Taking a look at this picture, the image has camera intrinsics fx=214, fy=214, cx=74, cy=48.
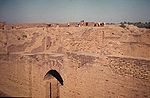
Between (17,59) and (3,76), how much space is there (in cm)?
153

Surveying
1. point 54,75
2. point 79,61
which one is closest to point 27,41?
point 54,75

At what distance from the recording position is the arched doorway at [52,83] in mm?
11445

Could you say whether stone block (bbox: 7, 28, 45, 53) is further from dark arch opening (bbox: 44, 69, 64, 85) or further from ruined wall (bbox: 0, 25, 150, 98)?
dark arch opening (bbox: 44, 69, 64, 85)

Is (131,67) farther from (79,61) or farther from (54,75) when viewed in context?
(54,75)

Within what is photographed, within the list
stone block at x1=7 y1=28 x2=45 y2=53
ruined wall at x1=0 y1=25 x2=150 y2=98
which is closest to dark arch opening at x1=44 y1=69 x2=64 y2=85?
ruined wall at x1=0 y1=25 x2=150 y2=98

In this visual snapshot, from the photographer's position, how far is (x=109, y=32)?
31.2 ft

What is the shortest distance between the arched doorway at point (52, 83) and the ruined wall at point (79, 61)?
16 centimetres

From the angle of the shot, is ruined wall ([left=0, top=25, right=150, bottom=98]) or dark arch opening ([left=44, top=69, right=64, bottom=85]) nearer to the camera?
ruined wall ([left=0, top=25, right=150, bottom=98])

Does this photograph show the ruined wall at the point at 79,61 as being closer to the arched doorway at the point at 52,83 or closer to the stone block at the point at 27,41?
the stone block at the point at 27,41

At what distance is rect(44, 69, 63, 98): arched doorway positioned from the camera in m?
11.4

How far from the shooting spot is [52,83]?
38.2 feet

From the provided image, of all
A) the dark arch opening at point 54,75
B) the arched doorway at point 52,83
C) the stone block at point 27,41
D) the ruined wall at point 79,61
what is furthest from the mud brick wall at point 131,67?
the stone block at point 27,41

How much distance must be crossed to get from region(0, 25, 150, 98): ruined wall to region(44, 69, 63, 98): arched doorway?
0.16m

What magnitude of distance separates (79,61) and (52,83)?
2523 mm
